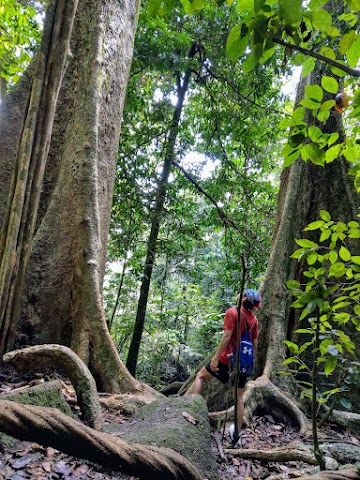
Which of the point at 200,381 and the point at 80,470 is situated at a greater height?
the point at 200,381

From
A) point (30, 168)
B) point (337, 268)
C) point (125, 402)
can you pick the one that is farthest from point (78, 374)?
point (30, 168)

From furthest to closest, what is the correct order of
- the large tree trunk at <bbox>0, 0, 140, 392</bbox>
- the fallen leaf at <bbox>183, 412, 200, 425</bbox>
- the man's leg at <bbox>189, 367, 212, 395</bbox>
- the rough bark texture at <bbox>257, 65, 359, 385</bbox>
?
the rough bark texture at <bbox>257, 65, 359, 385</bbox>
the man's leg at <bbox>189, 367, 212, 395</bbox>
the large tree trunk at <bbox>0, 0, 140, 392</bbox>
the fallen leaf at <bbox>183, 412, 200, 425</bbox>

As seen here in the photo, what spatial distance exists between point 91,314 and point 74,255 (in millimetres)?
612

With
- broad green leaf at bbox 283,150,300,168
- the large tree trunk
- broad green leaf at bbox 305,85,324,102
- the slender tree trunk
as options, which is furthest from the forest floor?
the slender tree trunk

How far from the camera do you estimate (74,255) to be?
12.0ft

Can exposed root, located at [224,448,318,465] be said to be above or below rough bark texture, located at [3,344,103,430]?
below

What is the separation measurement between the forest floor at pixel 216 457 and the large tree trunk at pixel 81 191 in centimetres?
54

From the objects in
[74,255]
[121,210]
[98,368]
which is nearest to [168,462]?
[98,368]

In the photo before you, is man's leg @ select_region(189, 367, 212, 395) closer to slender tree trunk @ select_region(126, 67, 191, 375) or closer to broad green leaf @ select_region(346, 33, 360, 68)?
slender tree trunk @ select_region(126, 67, 191, 375)

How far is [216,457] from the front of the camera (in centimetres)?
293

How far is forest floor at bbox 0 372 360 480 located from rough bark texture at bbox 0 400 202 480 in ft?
2.19

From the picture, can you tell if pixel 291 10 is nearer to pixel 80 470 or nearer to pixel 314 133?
pixel 314 133

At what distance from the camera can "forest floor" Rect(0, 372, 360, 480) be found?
167 centimetres

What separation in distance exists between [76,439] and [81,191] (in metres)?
3.06
